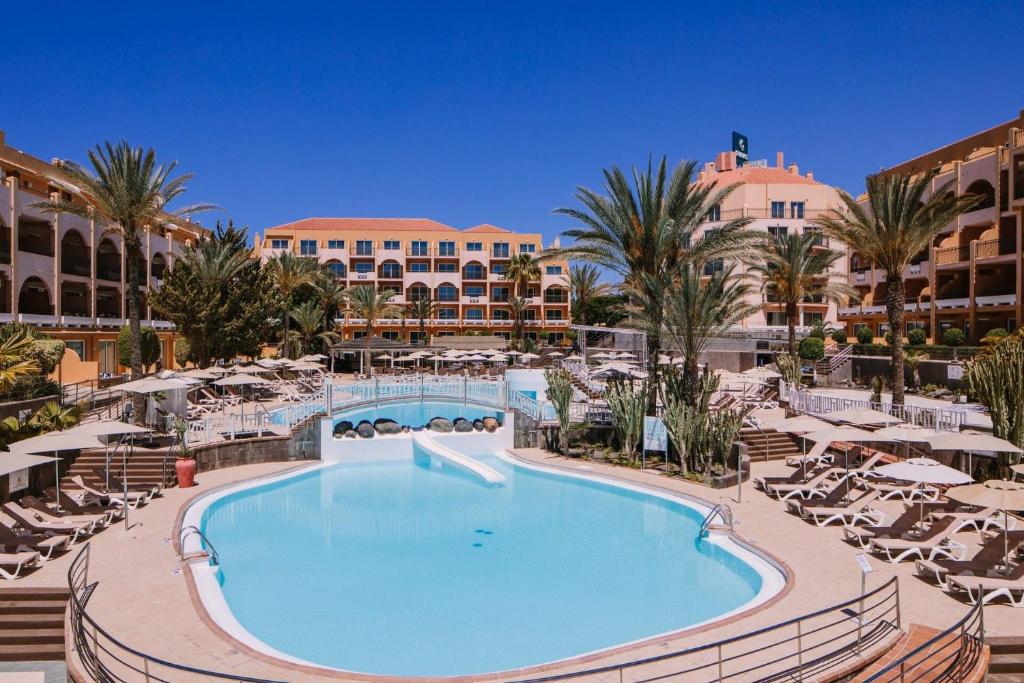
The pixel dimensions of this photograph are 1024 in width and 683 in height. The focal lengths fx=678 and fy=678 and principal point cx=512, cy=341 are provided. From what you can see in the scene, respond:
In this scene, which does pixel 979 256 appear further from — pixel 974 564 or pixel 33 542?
pixel 33 542

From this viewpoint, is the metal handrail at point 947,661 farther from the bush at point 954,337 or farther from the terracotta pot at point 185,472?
the bush at point 954,337

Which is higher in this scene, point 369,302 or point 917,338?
point 369,302

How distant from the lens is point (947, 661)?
7688 mm

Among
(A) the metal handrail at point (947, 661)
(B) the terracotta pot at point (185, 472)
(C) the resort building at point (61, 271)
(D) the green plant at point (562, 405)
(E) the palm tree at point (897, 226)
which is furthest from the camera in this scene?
(C) the resort building at point (61, 271)

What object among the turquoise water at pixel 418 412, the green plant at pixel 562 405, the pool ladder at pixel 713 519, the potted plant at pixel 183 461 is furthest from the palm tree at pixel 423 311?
the pool ladder at pixel 713 519

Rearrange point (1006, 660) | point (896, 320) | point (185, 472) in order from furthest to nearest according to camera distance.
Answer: point (896, 320) → point (185, 472) → point (1006, 660)

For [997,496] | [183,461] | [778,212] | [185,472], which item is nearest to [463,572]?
[997,496]

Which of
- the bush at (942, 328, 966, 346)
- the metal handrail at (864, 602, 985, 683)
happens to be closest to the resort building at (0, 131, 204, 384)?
the metal handrail at (864, 602, 985, 683)

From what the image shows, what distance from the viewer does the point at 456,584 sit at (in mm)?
11617

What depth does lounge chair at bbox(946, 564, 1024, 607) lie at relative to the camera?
31.1 feet

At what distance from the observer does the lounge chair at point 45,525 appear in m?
12.0

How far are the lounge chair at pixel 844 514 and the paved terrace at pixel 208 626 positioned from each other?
264 millimetres

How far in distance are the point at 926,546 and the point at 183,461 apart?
1631cm

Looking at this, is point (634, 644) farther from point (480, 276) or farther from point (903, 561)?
point (480, 276)
